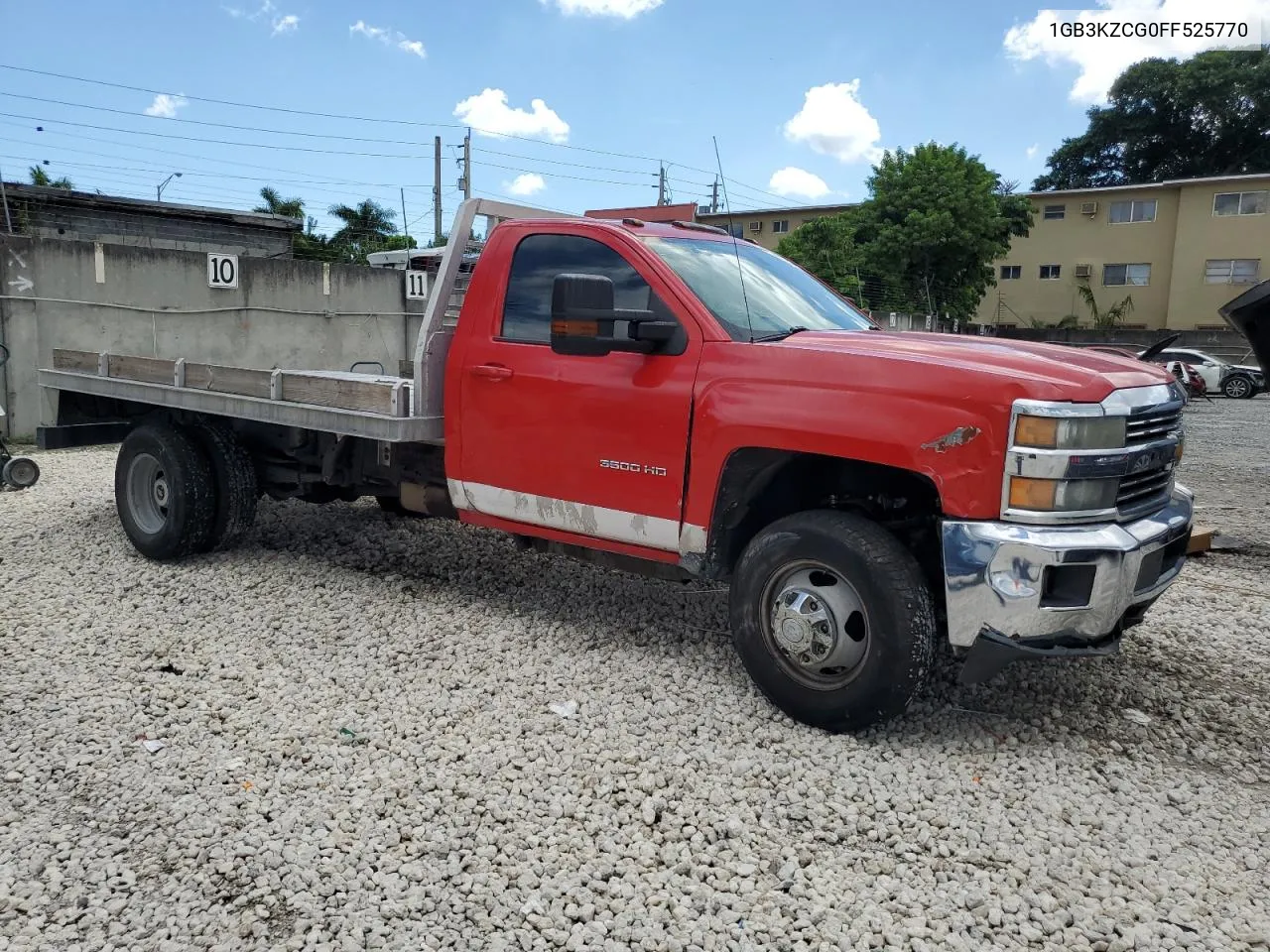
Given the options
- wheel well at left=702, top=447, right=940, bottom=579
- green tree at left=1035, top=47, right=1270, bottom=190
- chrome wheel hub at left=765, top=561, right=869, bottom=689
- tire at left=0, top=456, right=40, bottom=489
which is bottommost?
tire at left=0, top=456, right=40, bottom=489

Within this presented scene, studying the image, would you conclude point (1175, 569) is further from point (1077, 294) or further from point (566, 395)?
point (1077, 294)

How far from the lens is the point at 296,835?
314 cm

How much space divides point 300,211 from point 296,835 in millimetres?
35853

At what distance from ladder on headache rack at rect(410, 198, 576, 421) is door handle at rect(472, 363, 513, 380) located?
1.03ft

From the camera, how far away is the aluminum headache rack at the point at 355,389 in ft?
16.3

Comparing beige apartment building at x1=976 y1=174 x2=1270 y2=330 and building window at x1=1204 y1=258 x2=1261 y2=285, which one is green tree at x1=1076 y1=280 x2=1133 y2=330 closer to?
beige apartment building at x1=976 y1=174 x2=1270 y2=330

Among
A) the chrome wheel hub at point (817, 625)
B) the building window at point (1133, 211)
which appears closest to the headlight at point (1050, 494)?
the chrome wheel hub at point (817, 625)

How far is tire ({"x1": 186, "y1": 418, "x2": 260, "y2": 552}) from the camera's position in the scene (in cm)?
613

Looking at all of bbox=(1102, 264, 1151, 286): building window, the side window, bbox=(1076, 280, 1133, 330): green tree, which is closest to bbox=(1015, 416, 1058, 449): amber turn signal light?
the side window

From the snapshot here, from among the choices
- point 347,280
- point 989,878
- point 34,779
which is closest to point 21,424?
point 347,280

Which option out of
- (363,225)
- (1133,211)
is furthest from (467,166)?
(1133,211)

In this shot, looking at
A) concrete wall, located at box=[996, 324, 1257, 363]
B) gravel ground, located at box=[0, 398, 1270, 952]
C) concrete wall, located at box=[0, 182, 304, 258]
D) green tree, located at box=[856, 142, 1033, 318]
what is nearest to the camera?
gravel ground, located at box=[0, 398, 1270, 952]

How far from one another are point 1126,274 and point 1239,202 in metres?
4.58

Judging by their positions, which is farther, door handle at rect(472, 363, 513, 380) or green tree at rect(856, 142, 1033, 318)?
green tree at rect(856, 142, 1033, 318)
